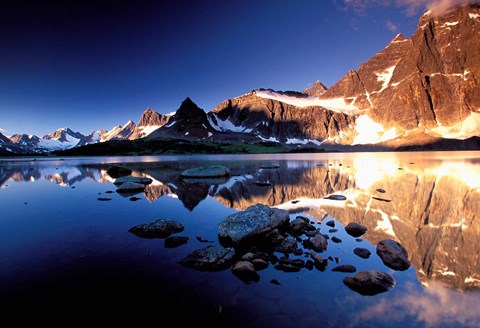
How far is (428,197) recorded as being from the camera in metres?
23.1

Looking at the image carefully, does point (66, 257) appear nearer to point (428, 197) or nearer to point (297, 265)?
point (297, 265)

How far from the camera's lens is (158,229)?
1451cm

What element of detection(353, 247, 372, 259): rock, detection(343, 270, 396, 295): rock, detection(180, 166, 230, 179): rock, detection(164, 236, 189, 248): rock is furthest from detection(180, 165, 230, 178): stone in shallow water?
detection(343, 270, 396, 295): rock

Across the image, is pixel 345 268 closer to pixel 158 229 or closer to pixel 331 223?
pixel 331 223

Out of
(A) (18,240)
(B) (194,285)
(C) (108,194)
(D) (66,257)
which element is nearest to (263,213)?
(B) (194,285)

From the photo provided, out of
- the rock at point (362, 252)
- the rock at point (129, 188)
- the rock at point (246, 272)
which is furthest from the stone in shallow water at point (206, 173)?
the rock at point (246, 272)

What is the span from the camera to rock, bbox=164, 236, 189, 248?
12.7m

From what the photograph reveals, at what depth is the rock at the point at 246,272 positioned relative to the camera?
944cm

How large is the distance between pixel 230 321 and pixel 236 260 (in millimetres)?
3869

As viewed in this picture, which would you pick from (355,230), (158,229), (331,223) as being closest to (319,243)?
(355,230)

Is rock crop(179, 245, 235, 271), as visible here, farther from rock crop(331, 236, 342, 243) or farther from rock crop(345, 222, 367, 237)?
rock crop(345, 222, 367, 237)

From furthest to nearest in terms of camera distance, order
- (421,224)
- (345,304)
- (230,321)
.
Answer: (421,224) → (345,304) → (230,321)

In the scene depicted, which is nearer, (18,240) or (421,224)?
(18,240)

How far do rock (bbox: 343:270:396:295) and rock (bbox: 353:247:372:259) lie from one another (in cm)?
196
